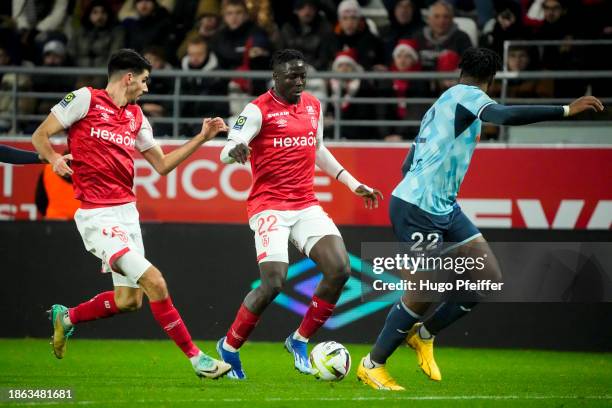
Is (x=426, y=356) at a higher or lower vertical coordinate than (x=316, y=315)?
lower

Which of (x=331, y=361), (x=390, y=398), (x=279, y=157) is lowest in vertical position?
(x=331, y=361)

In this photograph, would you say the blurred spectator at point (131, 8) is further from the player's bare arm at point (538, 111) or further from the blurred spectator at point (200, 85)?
the player's bare arm at point (538, 111)

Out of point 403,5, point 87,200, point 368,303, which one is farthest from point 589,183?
point 87,200

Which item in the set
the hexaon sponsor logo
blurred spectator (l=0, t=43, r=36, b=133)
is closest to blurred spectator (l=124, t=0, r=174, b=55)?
blurred spectator (l=0, t=43, r=36, b=133)

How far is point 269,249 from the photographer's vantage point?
8.87m

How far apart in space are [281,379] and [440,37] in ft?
21.1

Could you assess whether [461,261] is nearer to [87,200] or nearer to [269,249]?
[269,249]

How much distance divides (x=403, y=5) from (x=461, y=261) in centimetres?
636

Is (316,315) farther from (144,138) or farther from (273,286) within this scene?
(144,138)

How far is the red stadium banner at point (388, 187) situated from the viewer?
12.6m

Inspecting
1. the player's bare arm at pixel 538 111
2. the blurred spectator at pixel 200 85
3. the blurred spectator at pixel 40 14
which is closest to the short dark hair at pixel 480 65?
the player's bare arm at pixel 538 111

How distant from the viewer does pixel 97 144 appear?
28.9 ft

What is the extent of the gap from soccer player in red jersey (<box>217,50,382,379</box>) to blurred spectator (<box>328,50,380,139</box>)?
4.48m

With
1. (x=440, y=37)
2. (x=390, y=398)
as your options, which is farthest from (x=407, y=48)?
(x=390, y=398)
